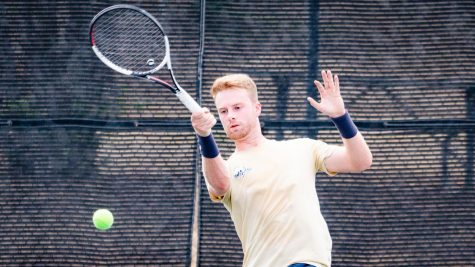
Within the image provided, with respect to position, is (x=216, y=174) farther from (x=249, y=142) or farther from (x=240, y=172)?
(x=249, y=142)

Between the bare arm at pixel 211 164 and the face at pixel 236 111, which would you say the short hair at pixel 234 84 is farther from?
the bare arm at pixel 211 164

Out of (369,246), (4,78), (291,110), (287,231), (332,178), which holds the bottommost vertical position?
(287,231)

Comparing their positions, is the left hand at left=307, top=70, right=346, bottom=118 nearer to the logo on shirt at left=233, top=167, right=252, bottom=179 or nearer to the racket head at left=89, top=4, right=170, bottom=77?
the logo on shirt at left=233, top=167, right=252, bottom=179

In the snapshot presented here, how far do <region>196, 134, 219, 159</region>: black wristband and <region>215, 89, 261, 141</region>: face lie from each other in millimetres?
218

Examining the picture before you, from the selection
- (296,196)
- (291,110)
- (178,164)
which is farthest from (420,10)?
(296,196)

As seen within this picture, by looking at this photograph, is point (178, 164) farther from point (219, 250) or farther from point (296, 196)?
point (296, 196)

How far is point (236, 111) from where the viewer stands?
3.55 m

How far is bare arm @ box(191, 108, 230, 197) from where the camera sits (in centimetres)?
322

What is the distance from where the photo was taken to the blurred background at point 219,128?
18.7 feet

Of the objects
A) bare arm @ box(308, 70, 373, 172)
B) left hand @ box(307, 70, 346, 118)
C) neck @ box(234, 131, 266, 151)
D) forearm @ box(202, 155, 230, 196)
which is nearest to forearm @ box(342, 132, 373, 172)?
bare arm @ box(308, 70, 373, 172)

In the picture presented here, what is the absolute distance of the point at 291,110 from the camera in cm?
574

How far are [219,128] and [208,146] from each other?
2396 mm

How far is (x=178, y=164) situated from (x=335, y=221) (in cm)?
123

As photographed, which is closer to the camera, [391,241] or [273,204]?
[273,204]
